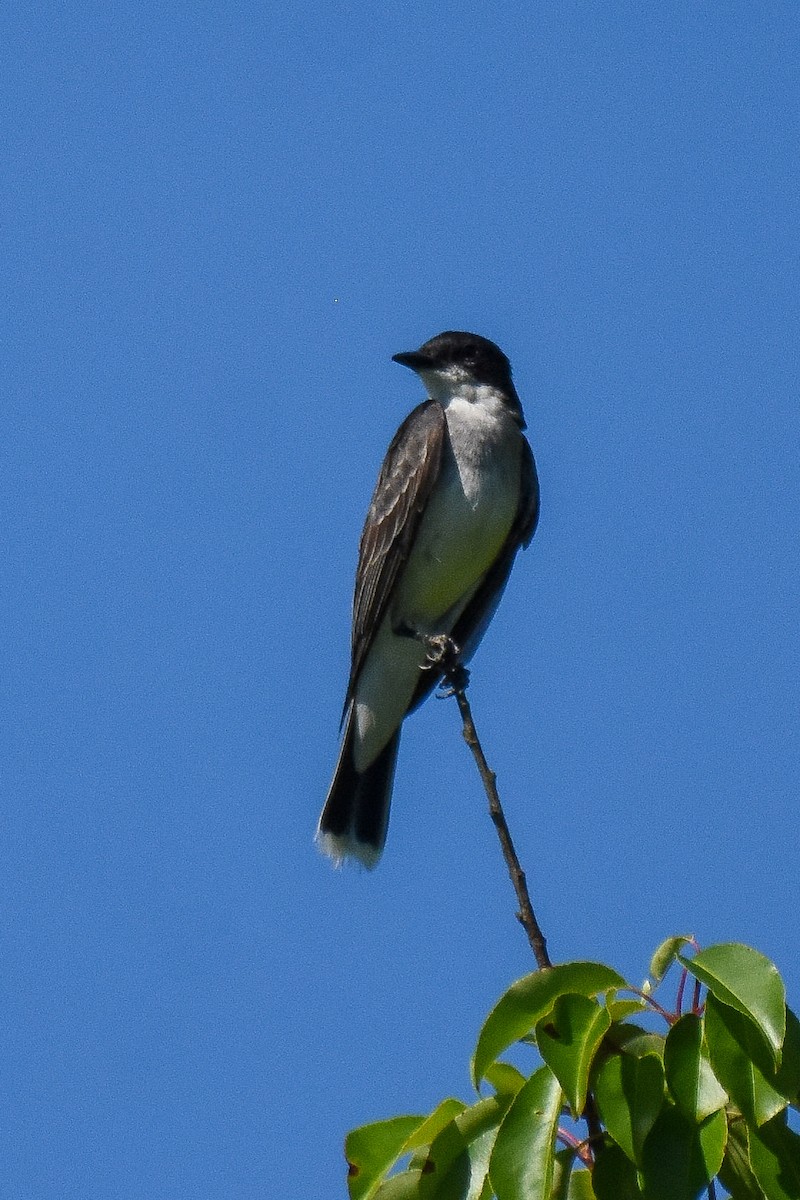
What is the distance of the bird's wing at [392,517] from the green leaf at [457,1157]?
4554 mm

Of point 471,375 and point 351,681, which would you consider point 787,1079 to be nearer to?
point 351,681

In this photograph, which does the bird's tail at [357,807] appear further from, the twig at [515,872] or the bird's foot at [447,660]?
the twig at [515,872]

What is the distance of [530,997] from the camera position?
2.92m

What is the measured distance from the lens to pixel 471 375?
7.95 metres

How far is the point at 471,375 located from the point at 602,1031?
540 cm

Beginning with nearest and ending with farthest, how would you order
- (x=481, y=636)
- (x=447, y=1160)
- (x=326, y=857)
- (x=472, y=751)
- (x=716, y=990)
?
(x=716, y=990) < (x=447, y=1160) < (x=472, y=751) < (x=326, y=857) < (x=481, y=636)

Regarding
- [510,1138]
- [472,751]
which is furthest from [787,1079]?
[472,751]

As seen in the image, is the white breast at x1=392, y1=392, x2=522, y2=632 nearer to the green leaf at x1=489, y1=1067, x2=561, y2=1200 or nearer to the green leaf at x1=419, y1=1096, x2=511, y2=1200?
the green leaf at x1=419, y1=1096, x2=511, y2=1200

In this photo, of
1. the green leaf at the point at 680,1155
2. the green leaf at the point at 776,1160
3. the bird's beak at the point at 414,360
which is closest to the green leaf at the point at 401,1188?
the green leaf at the point at 680,1155

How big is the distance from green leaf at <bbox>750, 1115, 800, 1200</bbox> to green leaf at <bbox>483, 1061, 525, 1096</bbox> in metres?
0.47

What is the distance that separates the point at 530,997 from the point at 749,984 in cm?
40

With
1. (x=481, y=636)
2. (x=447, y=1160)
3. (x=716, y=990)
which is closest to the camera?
(x=716, y=990)

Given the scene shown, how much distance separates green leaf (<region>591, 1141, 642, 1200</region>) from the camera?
2828 mm

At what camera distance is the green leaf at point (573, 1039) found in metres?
2.79
